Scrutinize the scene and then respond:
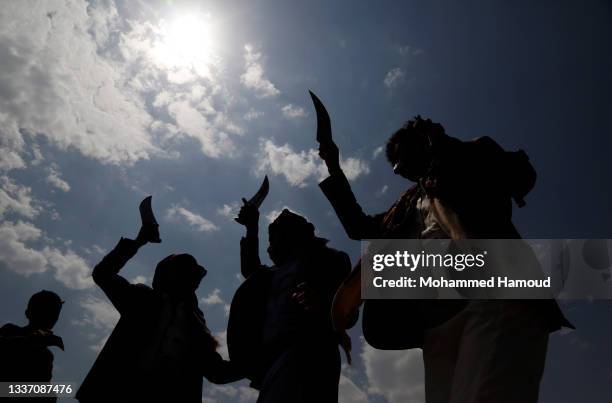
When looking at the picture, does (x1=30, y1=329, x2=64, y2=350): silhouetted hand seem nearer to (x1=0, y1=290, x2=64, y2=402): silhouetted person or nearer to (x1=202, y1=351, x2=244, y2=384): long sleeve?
(x1=0, y1=290, x2=64, y2=402): silhouetted person

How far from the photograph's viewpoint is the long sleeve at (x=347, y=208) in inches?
127

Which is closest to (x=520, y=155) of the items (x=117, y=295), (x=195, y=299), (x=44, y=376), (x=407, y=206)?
(x=407, y=206)

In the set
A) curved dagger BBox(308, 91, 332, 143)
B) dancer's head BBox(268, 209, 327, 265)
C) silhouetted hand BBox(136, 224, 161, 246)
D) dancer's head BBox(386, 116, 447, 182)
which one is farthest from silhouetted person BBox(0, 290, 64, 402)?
dancer's head BBox(386, 116, 447, 182)

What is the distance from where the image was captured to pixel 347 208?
3.30 meters

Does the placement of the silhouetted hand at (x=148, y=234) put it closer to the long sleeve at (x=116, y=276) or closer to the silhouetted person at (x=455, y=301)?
the long sleeve at (x=116, y=276)

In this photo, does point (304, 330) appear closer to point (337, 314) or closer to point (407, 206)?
point (337, 314)

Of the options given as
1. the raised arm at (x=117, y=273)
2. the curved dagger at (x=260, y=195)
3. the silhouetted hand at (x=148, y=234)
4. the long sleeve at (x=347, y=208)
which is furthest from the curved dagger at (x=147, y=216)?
the long sleeve at (x=347, y=208)

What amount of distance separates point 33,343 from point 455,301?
4.11m

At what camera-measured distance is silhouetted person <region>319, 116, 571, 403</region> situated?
1.86 meters

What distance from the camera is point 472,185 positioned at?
2.56 metres

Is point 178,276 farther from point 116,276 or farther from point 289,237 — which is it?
point 289,237

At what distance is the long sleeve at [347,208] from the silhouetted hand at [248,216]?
4.82ft

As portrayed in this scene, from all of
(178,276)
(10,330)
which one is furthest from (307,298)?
(10,330)

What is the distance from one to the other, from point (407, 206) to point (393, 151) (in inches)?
18.0
